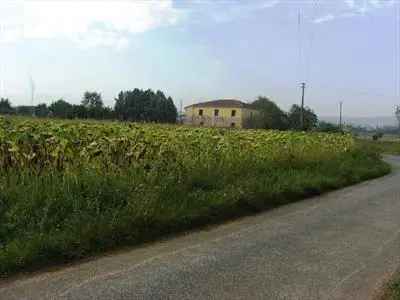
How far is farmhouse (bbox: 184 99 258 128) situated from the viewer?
332ft

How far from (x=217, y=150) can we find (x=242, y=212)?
12.0ft

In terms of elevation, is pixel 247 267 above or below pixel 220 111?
below

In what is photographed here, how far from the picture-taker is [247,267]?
538 centimetres

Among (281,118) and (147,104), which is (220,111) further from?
(281,118)

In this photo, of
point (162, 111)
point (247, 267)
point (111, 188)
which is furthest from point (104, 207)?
point (162, 111)

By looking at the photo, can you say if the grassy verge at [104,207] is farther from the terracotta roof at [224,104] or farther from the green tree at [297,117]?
the terracotta roof at [224,104]

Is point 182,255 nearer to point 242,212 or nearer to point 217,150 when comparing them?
point 242,212

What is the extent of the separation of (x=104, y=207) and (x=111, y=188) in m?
0.49

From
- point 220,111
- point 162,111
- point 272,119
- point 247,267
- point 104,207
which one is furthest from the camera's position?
point 220,111

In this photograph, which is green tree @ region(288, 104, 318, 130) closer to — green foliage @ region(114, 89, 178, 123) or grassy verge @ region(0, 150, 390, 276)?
green foliage @ region(114, 89, 178, 123)

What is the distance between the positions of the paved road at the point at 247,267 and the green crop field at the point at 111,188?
0.35m

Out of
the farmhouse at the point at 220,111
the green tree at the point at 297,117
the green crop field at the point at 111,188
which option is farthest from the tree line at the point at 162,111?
the green crop field at the point at 111,188

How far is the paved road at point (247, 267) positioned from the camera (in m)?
4.53

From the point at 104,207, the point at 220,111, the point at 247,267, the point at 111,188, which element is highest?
the point at 220,111
